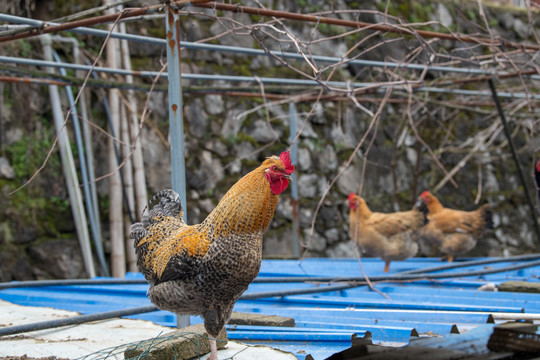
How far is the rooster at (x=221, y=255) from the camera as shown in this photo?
2582 millimetres

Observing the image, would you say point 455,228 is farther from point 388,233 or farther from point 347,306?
point 347,306

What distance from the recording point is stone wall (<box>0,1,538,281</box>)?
5598 mm

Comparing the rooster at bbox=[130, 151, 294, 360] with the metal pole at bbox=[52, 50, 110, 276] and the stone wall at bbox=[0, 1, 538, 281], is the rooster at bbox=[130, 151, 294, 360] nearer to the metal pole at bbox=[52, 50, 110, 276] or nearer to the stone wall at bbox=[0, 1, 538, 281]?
the stone wall at bbox=[0, 1, 538, 281]

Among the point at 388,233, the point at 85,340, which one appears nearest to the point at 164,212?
the point at 85,340

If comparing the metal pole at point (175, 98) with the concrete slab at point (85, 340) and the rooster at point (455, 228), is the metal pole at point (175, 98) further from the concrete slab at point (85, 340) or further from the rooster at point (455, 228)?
the rooster at point (455, 228)

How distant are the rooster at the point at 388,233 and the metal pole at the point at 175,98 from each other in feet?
8.24

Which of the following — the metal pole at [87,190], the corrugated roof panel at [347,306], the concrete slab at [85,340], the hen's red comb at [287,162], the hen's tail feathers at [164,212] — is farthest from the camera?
the metal pole at [87,190]

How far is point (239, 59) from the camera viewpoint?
275 inches

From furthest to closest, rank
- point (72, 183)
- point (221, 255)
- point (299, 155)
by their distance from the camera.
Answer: point (299, 155)
point (72, 183)
point (221, 255)

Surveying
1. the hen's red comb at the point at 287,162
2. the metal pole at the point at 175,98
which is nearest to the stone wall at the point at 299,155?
the metal pole at the point at 175,98

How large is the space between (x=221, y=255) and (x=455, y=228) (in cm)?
421

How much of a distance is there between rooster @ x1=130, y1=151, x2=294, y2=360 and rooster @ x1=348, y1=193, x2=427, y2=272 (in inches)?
108

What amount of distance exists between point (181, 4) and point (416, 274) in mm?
2968

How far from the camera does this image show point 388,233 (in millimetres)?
5520
